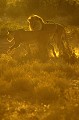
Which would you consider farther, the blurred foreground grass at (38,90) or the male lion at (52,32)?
the male lion at (52,32)

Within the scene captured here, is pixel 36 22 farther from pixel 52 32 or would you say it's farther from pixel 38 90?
pixel 38 90

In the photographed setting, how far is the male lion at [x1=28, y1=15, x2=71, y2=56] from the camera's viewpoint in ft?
38.7

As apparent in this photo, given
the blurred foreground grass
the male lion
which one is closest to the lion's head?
the male lion

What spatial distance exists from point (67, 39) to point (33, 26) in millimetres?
1204

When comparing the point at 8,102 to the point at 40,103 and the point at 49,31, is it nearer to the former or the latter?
the point at 40,103

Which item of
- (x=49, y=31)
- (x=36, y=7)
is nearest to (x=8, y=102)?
(x=49, y=31)

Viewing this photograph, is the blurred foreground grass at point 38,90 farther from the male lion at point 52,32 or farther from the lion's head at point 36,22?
the lion's head at point 36,22

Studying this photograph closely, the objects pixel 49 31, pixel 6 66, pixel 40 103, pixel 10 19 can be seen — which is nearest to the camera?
pixel 40 103

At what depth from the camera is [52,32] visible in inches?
468

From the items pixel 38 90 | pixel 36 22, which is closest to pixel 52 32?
pixel 36 22

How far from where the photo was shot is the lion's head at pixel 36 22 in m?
11.7

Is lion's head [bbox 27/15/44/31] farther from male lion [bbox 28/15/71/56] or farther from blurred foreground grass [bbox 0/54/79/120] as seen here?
blurred foreground grass [bbox 0/54/79/120]

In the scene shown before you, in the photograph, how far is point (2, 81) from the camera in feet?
29.8

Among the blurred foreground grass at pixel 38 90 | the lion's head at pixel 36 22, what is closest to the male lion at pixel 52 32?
the lion's head at pixel 36 22
